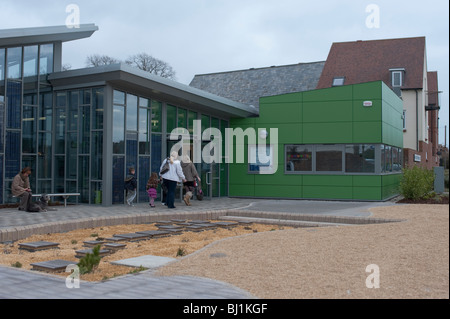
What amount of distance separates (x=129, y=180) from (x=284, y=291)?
11.5m

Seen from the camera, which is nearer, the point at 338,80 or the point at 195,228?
the point at 195,228

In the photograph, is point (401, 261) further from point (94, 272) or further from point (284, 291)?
point (94, 272)

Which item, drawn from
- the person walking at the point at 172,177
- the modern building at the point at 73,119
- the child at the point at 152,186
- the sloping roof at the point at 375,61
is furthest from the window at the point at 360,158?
the sloping roof at the point at 375,61

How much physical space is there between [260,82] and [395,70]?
1277 cm

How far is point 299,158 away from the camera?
20.7m

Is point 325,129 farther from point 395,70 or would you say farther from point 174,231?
point 395,70

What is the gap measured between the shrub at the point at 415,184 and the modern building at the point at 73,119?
922 centimetres

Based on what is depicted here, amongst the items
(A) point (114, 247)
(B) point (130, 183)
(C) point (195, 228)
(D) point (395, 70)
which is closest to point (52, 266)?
(A) point (114, 247)

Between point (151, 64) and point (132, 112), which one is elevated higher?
point (151, 64)

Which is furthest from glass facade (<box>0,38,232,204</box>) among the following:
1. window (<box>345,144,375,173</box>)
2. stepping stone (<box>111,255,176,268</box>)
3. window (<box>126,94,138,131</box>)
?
stepping stone (<box>111,255,176,268</box>)

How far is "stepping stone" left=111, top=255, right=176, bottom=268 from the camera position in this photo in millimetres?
6789

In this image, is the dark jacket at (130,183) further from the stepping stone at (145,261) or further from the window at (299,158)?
the stepping stone at (145,261)

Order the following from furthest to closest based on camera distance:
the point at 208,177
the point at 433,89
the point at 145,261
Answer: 1. the point at 433,89
2. the point at 208,177
3. the point at 145,261
